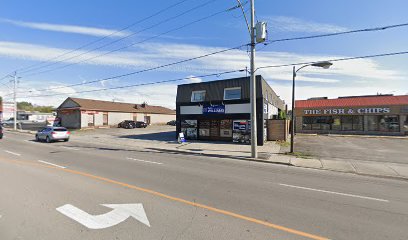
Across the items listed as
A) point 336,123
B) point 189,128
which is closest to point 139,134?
point 189,128

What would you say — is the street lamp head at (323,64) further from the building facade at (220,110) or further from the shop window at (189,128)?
the shop window at (189,128)

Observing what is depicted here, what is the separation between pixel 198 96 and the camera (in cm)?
2414

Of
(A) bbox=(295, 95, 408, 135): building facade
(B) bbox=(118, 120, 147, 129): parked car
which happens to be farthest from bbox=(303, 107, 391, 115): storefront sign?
(B) bbox=(118, 120, 147, 129): parked car

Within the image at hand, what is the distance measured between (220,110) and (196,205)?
17096 mm

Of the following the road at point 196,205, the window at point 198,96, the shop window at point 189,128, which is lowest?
the road at point 196,205

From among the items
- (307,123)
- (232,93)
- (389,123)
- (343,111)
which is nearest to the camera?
(232,93)

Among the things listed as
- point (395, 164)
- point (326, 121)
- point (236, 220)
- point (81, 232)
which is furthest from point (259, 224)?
point (326, 121)

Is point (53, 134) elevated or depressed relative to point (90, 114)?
depressed

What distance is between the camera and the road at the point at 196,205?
4.42m

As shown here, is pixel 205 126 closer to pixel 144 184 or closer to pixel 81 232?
pixel 144 184

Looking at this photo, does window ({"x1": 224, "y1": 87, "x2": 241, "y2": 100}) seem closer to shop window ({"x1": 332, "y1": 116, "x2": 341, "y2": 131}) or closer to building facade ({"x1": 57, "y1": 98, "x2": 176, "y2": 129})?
shop window ({"x1": 332, "y1": 116, "x2": 341, "y2": 131})

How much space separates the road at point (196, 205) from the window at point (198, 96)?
49.0 feet

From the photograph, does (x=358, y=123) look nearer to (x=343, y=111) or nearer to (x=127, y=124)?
(x=343, y=111)

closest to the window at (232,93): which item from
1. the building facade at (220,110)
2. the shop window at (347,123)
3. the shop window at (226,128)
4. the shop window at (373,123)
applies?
the building facade at (220,110)
